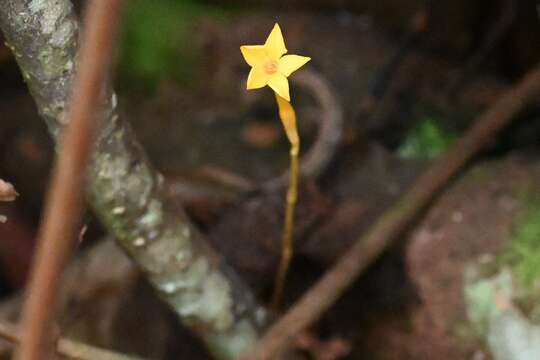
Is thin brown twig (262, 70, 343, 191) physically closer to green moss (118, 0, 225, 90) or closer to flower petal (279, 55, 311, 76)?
green moss (118, 0, 225, 90)

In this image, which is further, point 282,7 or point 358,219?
point 282,7

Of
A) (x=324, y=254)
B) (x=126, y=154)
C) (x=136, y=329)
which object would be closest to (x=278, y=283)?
(x=324, y=254)

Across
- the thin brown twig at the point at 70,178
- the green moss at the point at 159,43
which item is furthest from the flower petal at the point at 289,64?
the green moss at the point at 159,43

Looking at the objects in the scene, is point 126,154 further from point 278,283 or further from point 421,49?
point 421,49

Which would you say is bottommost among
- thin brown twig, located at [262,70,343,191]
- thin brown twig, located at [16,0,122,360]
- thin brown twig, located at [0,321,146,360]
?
thin brown twig, located at [262,70,343,191]

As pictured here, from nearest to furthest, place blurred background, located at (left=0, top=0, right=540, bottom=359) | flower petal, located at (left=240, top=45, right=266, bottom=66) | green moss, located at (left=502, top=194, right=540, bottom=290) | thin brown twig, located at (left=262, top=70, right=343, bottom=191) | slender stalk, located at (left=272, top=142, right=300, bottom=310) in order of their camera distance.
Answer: flower petal, located at (left=240, top=45, right=266, bottom=66)
slender stalk, located at (left=272, top=142, right=300, bottom=310)
green moss, located at (left=502, top=194, right=540, bottom=290)
blurred background, located at (left=0, top=0, right=540, bottom=359)
thin brown twig, located at (left=262, top=70, right=343, bottom=191)

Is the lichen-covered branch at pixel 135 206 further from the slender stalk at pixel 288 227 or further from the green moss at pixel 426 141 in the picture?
the green moss at pixel 426 141

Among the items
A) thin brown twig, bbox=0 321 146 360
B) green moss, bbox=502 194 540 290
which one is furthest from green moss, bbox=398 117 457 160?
thin brown twig, bbox=0 321 146 360

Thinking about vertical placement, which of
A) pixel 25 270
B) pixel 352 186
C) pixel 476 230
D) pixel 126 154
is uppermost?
pixel 126 154
